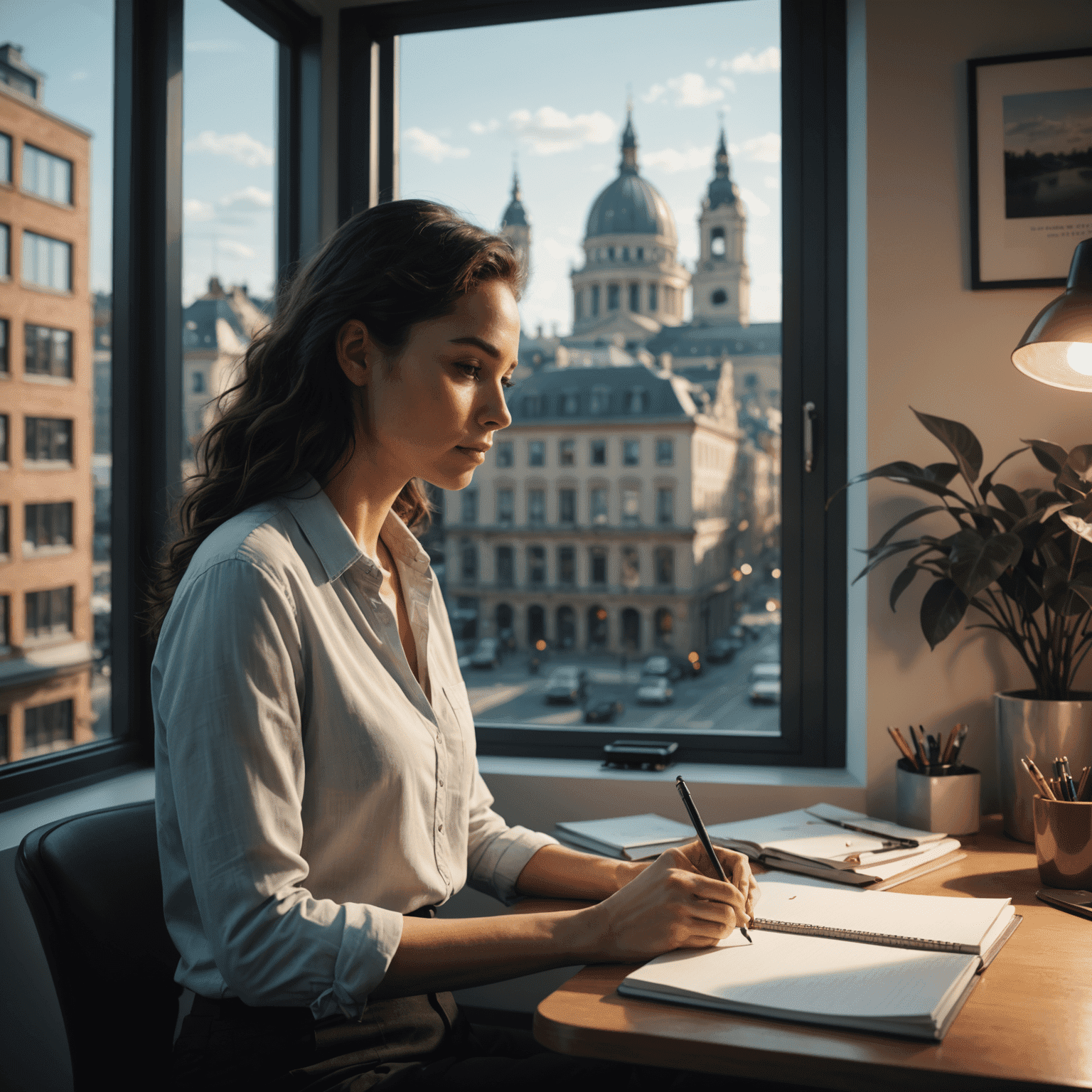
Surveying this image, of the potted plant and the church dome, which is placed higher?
the church dome

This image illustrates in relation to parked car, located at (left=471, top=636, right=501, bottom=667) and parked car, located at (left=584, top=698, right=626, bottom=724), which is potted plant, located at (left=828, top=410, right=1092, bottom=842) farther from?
parked car, located at (left=471, top=636, right=501, bottom=667)

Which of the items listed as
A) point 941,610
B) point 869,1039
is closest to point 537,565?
point 941,610

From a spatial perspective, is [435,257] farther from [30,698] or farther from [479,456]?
[30,698]

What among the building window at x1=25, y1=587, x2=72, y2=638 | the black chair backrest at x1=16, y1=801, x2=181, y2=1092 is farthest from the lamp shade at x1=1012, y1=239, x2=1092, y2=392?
the building window at x1=25, y1=587, x2=72, y2=638

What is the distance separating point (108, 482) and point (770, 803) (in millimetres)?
1463

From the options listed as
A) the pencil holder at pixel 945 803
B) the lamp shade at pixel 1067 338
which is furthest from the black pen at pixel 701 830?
the lamp shade at pixel 1067 338

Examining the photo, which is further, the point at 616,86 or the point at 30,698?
the point at 616,86

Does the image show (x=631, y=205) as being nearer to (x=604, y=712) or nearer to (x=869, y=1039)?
(x=604, y=712)

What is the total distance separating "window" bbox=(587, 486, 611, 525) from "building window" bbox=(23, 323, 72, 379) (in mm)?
1160

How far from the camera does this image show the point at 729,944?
1.05 metres

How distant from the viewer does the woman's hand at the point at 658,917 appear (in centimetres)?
102

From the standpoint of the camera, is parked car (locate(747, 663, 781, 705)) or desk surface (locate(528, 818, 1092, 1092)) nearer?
desk surface (locate(528, 818, 1092, 1092))

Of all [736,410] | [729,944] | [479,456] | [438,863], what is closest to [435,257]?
[479,456]

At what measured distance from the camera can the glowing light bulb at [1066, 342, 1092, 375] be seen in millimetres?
1463
